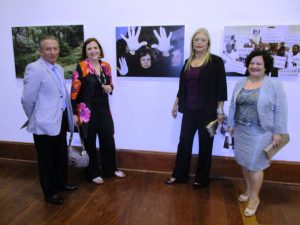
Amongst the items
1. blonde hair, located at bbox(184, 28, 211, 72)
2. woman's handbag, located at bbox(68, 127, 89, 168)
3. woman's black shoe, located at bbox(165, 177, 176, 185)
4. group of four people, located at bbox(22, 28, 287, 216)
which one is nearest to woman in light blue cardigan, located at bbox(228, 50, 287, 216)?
group of four people, located at bbox(22, 28, 287, 216)

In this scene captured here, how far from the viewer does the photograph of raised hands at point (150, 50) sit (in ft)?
8.77

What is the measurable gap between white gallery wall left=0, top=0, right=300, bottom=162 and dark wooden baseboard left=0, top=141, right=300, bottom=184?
0.23 feet

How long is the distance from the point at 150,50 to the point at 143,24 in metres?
0.26

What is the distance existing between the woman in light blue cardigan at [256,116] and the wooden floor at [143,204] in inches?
9.7

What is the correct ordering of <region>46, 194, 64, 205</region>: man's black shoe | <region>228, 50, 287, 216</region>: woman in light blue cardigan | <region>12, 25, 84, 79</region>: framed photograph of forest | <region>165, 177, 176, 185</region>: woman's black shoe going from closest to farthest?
1. <region>228, 50, 287, 216</region>: woman in light blue cardigan
2. <region>46, 194, 64, 205</region>: man's black shoe
3. <region>165, 177, 176, 185</region>: woman's black shoe
4. <region>12, 25, 84, 79</region>: framed photograph of forest

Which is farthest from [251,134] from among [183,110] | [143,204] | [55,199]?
[55,199]

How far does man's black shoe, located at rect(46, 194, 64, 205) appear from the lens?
2357 millimetres

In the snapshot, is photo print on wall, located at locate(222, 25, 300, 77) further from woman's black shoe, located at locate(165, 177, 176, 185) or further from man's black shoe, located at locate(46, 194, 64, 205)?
man's black shoe, located at locate(46, 194, 64, 205)

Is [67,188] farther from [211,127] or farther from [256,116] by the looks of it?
[256,116]

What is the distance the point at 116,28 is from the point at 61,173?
148 cm

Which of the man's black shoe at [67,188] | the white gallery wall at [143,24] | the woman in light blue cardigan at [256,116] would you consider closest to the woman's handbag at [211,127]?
the woman in light blue cardigan at [256,116]

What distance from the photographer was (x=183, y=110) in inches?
101

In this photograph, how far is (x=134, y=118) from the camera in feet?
9.77

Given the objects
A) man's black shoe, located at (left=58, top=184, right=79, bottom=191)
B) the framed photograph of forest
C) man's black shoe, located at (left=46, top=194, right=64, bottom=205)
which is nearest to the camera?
man's black shoe, located at (left=46, top=194, right=64, bottom=205)
